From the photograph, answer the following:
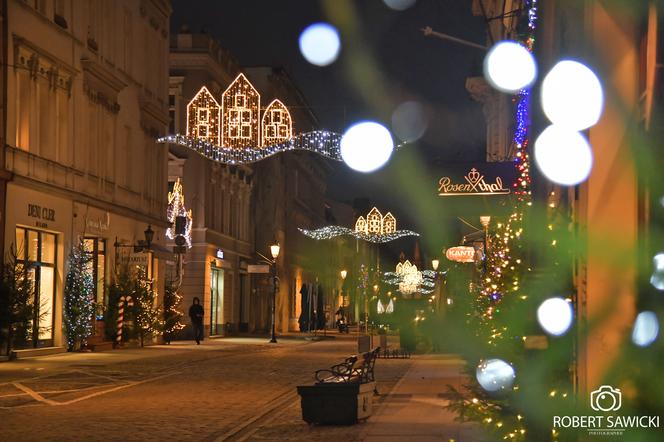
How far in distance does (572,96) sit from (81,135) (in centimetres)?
3235

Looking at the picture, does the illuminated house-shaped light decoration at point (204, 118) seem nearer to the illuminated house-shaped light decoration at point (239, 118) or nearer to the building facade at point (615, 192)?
the illuminated house-shaped light decoration at point (239, 118)

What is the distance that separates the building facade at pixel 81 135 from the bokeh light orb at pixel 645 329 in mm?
26083

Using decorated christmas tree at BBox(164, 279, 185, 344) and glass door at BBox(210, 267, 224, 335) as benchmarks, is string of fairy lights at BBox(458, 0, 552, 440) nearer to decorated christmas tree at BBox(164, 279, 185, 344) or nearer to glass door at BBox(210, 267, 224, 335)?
decorated christmas tree at BBox(164, 279, 185, 344)

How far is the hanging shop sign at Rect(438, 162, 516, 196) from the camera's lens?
27.9 m

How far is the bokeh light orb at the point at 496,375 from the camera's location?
40.5 feet

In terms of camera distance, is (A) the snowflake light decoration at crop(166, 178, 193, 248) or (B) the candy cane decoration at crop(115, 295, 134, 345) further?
(A) the snowflake light decoration at crop(166, 178, 193, 248)

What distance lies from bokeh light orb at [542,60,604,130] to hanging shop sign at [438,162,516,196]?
761 inches

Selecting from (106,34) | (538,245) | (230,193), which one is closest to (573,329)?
(538,245)

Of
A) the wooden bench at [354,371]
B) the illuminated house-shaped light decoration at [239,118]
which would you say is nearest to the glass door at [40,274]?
the illuminated house-shaped light decoration at [239,118]

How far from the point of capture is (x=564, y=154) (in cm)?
846

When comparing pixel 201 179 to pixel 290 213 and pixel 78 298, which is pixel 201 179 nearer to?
pixel 78 298

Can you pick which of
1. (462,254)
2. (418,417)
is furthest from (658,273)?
(462,254)

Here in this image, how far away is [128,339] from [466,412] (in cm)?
3126

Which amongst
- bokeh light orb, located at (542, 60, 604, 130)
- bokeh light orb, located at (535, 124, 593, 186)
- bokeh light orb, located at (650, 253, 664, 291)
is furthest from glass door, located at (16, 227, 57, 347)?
bokeh light orb, located at (650, 253, 664, 291)
